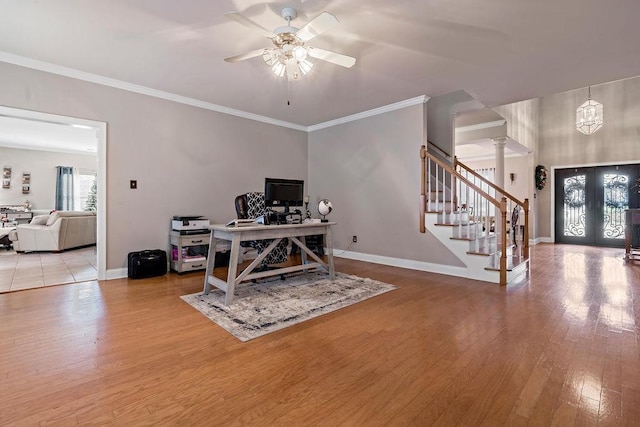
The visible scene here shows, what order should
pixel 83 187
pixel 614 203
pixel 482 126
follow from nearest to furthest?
pixel 482 126 → pixel 614 203 → pixel 83 187

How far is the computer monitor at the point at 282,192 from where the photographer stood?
3.40m

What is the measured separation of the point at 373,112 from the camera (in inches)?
201

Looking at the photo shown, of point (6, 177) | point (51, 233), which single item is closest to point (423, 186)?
point (51, 233)

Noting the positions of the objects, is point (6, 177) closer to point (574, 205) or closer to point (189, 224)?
point (189, 224)

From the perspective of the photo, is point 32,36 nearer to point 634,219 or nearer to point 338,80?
point 338,80

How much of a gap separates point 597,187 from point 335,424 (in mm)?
9257

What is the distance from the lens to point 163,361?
6.27 feet

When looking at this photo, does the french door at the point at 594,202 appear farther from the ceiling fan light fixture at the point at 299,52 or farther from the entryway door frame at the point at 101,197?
the entryway door frame at the point at 101,197

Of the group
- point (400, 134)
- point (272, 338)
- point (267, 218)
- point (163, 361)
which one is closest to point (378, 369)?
point (272, 338)

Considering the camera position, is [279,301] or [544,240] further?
[544,240]

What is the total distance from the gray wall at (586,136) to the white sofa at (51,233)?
36.7 ft

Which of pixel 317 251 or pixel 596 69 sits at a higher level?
pixel 596 69

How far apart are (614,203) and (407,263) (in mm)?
6309

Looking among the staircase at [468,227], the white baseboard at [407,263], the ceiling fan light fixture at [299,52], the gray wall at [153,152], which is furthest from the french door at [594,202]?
the ceiling fan light fixture at [299,52]
